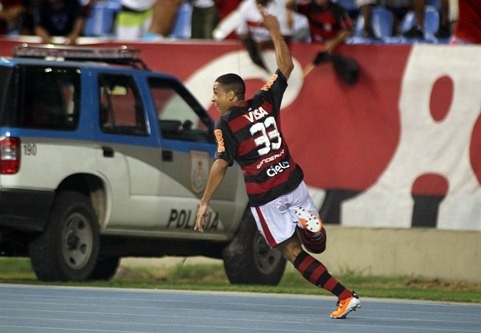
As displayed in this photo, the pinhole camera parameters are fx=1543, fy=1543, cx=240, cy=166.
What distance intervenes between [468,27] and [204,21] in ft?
11.5

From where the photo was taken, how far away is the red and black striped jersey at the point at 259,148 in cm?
1179

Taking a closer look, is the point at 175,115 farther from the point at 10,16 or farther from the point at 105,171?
the point at 10,16

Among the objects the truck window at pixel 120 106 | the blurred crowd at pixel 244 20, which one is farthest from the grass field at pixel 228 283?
the blurred crowd at pixel 244 20

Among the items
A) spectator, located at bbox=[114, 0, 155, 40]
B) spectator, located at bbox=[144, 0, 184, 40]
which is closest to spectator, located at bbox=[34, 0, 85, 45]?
spectator, located at bbox=[114, 0, 155, 40]

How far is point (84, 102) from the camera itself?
14945mm

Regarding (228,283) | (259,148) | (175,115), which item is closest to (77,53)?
(175,115)

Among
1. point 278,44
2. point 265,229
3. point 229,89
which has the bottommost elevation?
point 265,229

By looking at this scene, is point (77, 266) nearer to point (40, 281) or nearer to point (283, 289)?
point (40, 281)

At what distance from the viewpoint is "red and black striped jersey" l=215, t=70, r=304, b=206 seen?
11789mm

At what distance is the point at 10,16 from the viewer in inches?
807

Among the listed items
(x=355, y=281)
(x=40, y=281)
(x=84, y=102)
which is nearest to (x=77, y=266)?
(x=40, y=281)

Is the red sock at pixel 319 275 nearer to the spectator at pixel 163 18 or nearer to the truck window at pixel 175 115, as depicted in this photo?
the truck window at pixel 175 115

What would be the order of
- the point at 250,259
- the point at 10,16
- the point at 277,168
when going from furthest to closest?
the point at 10,16
the point at 250,259
the point at 277,168

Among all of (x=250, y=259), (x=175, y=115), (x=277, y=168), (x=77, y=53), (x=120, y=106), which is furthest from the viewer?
(x=175, y=115)
